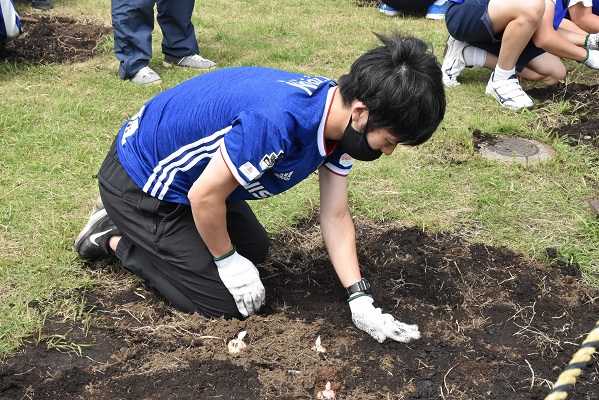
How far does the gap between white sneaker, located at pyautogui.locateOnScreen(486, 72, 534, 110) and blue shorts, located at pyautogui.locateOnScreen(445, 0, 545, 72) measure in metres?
0.28

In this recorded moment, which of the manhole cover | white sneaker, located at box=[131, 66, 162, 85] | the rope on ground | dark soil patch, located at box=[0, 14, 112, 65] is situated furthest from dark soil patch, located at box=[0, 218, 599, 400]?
dark soil patch, located at box=[0, 14, 112, 65]

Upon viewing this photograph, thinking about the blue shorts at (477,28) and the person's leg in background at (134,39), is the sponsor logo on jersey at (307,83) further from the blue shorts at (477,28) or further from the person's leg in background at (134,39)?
the person's leg in background at (134,39)

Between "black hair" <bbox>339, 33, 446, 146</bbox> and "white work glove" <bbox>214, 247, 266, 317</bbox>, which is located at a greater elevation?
"black hair" <bbox>339, 33, 446, 146</bbox>

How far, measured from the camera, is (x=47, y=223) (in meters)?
3.45

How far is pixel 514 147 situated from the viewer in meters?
4.41

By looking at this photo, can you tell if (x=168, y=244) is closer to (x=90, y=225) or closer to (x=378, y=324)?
(x=90, y=225)

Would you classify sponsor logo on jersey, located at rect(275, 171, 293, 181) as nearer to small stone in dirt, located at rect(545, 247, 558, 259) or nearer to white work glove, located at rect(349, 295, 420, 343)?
white work glove, located at rect(349, 295, 420, 343)

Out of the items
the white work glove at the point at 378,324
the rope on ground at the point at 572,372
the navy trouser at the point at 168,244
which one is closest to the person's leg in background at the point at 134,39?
the navy trouser at the point at 168,244

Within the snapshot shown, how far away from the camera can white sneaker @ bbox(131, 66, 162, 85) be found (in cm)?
521

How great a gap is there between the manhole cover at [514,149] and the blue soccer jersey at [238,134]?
6.11 ft

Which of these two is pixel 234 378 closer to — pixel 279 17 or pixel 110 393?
pixel 110 393

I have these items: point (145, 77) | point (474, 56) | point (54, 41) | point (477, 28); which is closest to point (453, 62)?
point (474, 56)

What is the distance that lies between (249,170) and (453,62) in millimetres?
3450

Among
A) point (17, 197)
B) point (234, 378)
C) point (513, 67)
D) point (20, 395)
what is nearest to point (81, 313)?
point (20, 395)
